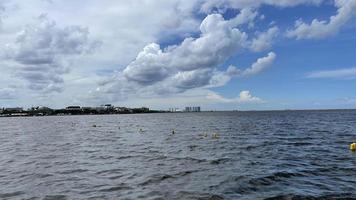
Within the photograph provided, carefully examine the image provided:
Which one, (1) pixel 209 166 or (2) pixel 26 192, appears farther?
(1) pixel 209 166

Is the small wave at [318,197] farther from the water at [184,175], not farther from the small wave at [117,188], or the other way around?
the small wave at [117,188]

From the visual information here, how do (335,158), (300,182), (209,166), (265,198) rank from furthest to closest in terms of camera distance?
(335,158)
(209,166)
(300,182)
(265,198)

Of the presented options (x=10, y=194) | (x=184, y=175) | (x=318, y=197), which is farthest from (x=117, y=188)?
(x=318, y=197)

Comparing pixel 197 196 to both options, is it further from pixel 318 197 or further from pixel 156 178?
pixel 318 197

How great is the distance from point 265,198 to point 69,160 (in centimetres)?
2276

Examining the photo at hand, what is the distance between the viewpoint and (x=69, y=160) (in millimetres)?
36656

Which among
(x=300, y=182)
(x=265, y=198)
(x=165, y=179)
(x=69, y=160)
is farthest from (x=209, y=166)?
(x=69, y=160)

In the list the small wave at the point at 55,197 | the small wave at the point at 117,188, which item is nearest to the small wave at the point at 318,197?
the small wave at the point at 117,188

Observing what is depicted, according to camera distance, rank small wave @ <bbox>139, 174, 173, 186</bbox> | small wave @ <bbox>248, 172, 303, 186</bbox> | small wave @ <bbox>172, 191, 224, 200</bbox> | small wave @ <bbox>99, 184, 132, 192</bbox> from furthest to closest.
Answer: small wave @ <bbox>139, 174, 173, 186</bbox> < small wave @ <bbox>248, 172, 303, 186</bbox> < small wave @ <bbox>99, 184, 132, 192</bbox> < small wave @ <bbox>172, 191, 224, 200</bbox>

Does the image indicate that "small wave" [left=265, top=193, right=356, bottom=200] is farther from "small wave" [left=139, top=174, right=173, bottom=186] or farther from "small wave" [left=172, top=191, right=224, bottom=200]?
"small wave" [left=139, top=174, right=173, bottom=186]

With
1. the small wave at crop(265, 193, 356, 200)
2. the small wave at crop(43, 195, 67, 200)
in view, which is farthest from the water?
the small wave at crop(43, 195, 67, 200)

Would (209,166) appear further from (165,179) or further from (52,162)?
(52,162)

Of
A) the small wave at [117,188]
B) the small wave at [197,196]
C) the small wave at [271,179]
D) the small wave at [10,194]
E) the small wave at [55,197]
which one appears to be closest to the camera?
the small wave at [197,196]

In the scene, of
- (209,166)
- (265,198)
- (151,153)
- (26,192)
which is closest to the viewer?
(265,198)
